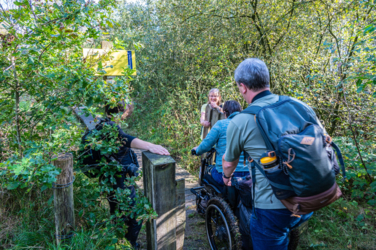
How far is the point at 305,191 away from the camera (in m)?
Result: 1.48

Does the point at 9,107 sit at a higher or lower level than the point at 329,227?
higher

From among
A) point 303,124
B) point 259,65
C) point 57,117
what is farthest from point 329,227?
point 57,117

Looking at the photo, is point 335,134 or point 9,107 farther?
point 335,134

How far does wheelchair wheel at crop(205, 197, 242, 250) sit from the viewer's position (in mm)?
2545

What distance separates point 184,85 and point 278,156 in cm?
706

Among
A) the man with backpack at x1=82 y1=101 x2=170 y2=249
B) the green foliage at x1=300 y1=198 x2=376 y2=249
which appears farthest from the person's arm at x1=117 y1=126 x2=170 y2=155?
the green foliage at x1=300 y1=198 x2=376 y2=249

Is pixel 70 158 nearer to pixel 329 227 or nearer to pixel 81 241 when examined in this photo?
pixel 81 241

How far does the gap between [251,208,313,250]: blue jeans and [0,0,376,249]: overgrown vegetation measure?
98 centimetres

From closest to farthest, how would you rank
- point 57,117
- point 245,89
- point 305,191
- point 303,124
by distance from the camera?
point 305,191 < point 303,124 < point 245,89 < point 57,117

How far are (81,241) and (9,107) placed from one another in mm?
1600

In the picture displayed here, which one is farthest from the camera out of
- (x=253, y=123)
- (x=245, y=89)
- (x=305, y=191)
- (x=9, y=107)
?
(x=9, y=107)

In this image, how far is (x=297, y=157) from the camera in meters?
1.45

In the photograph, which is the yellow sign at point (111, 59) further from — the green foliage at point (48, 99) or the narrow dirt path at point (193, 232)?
the narrow dirt path at point (193, 232)

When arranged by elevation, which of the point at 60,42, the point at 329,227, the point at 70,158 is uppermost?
the point at 60,42
